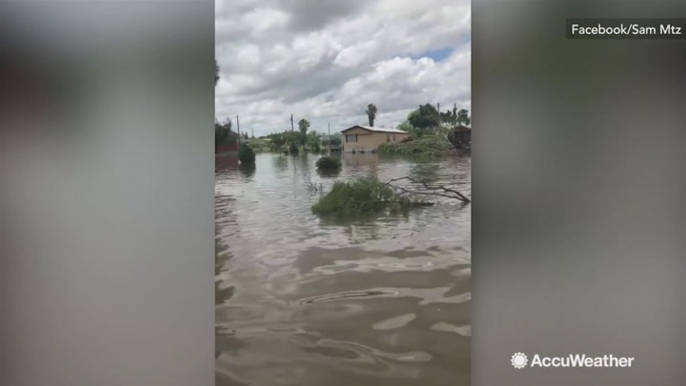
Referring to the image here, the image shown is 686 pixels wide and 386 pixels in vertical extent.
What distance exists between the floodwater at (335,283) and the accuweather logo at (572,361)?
23 cm

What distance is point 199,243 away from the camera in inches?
68.7

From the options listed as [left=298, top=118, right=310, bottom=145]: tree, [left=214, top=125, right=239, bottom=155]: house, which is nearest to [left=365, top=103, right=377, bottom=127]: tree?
[left=298, top=118, right=310, bottom=145]: tree

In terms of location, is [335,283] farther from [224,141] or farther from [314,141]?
[224,141]

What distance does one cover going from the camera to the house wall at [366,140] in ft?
5.60

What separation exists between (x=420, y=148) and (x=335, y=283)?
616mm

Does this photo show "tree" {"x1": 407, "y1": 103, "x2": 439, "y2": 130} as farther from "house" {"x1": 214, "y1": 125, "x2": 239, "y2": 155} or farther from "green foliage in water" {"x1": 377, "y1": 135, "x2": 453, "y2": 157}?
"house" {"x1": 214, "y1": 125, "x2": 239, "y2": 155}

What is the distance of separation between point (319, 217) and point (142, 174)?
0.72m

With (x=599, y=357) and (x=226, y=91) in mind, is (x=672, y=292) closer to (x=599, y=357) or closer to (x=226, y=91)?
(x=599, y=357)

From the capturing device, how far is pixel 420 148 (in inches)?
67.9

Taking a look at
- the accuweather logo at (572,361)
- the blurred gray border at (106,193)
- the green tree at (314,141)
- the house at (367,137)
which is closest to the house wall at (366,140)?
the house at (367,137)

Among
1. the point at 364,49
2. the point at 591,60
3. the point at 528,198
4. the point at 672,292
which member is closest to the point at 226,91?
the point at 364,49

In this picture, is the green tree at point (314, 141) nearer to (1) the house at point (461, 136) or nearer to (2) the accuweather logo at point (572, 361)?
(1) the house at point (461, 136)

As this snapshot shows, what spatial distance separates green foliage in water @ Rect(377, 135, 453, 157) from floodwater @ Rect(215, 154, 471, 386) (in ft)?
0.12

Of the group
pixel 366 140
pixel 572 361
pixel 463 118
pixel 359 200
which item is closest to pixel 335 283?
pixel 359 200
